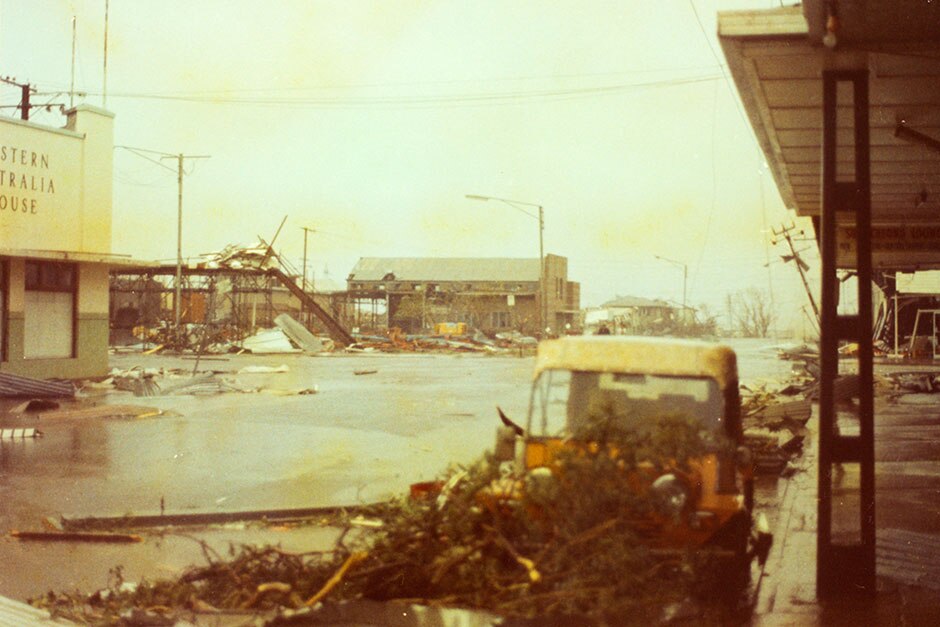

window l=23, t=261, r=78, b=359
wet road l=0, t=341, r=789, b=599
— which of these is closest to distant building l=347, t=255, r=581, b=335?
wet road l=0, t=341, r=789, b=599

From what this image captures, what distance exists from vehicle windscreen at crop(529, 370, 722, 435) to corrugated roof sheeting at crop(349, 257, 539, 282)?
7.94 meters

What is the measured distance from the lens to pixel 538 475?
556cm

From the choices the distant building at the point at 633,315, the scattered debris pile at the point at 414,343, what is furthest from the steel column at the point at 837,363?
the scattered debris pile at the point at 414,343

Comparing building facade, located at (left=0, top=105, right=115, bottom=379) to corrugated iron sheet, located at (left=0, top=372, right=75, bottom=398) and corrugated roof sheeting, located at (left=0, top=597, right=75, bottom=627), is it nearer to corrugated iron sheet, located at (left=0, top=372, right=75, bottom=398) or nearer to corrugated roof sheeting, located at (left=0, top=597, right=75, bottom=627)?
corrugated iron sheet, located at (left=0, top=372, right=75, bottom=398)

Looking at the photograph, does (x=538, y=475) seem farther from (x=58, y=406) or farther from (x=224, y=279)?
(x=224, y=279)

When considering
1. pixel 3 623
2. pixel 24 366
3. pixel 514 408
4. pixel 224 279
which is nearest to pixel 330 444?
pixel 514 408

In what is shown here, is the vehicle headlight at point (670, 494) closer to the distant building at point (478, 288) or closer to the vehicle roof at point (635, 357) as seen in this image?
the vehicle roof at point (635, 357)

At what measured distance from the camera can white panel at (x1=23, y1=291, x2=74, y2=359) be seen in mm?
23688

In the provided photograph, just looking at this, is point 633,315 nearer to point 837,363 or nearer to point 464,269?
point 464,269

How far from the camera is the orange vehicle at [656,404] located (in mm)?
5984

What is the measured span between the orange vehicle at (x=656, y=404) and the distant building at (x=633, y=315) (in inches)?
212

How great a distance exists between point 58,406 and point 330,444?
22.1ft

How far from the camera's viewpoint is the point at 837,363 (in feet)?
23.9

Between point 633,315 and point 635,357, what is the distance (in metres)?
6.93
